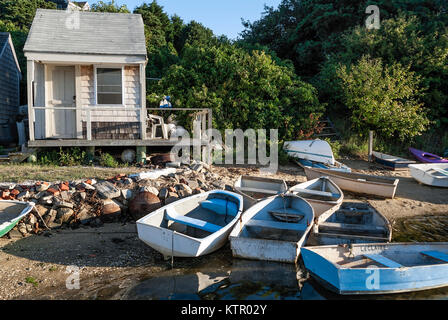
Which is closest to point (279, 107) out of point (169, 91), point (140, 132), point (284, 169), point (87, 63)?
point (284, 169)

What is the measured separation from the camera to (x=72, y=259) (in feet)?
22.4

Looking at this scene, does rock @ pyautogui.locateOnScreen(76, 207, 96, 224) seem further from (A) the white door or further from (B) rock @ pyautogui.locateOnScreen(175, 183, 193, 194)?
(A) the white door

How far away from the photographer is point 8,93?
55.6ft

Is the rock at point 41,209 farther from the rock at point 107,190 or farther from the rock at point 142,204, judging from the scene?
the rock at point 142,204

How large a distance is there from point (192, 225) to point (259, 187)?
11.5ft

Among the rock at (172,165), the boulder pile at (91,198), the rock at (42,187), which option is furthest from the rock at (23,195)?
the rock at (172,165)

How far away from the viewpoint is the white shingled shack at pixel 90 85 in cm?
1232

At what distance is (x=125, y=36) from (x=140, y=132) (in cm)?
321

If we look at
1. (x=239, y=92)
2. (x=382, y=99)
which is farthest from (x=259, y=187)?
(x=382, y=99)

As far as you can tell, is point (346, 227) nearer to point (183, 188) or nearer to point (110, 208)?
point (183, 188)

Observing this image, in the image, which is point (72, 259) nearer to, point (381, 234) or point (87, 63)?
point (381, 234)

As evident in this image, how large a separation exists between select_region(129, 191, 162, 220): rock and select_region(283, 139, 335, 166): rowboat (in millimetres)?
6983

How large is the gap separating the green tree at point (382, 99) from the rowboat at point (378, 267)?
10.2 metres

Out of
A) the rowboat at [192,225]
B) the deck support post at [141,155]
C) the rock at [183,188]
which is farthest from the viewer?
the deck support post at [141,155]
